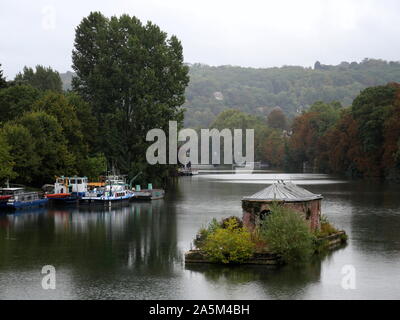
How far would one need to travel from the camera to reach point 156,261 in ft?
133

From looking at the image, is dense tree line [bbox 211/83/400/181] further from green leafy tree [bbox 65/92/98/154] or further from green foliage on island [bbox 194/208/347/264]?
green foliage on island [bbox 194/208/347/264]

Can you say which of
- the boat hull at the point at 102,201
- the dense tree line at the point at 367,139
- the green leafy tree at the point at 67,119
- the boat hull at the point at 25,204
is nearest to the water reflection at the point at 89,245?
the boat hull at the point at 25,204

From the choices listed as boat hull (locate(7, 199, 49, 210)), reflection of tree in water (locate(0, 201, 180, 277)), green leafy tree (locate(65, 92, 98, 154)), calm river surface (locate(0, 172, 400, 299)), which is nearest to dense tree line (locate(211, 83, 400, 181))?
green leafy tree (locate(65, 92, 98, 154))

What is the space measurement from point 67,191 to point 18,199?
27.7 ft

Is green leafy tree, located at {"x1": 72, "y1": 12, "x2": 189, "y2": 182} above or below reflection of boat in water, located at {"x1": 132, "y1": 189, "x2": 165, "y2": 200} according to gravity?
above

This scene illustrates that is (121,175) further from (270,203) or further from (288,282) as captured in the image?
(288,282)

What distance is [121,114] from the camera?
94000mm

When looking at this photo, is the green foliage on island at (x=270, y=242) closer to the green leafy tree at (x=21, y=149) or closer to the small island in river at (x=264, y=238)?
the small island in river at (x=264, y=238)

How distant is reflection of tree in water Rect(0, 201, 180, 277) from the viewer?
3988cm

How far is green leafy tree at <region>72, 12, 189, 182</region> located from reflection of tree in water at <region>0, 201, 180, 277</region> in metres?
26.4

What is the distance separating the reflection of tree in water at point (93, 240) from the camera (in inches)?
1570

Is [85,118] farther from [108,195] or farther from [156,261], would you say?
[156,261]
